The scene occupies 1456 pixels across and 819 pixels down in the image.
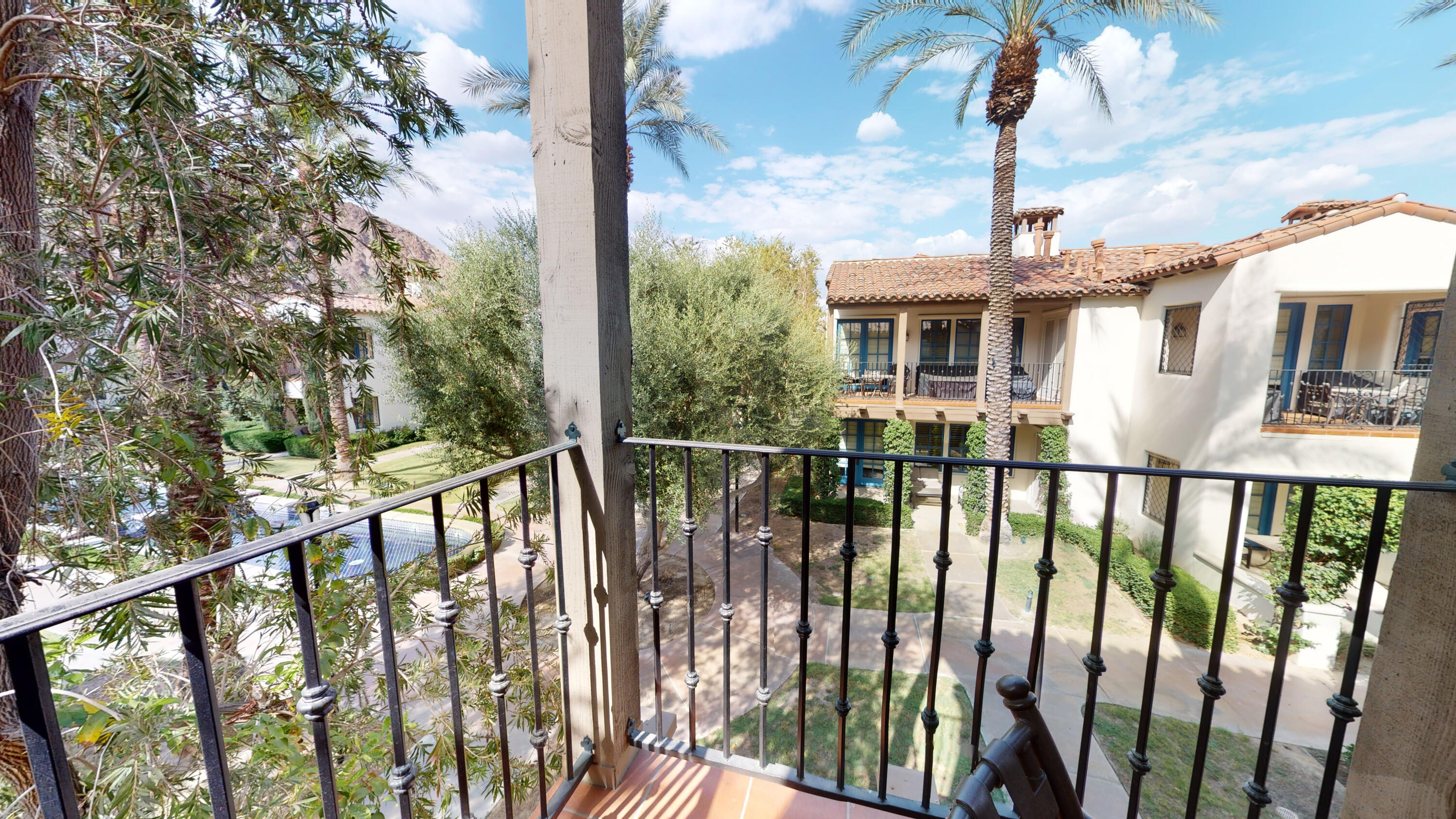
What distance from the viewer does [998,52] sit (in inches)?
289

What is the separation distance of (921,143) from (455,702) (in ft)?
36.4

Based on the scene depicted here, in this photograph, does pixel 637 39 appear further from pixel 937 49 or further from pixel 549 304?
pixel 549 304

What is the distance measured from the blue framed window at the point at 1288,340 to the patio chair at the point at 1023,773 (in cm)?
1041

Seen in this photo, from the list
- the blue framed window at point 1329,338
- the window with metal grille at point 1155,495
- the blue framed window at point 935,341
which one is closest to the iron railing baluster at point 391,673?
the window with metal grille at point 1155,495

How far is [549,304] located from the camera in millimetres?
1384

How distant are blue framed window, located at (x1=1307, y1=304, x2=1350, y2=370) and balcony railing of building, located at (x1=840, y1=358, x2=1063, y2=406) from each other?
339cm

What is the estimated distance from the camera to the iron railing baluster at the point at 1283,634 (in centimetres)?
111

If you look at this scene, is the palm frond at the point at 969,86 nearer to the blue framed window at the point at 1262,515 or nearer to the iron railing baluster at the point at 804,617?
the blue framed window at the point at 1262,515

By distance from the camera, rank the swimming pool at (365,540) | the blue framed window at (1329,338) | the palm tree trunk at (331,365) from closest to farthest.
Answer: the swimming pool at (365,540) < the palm tree trunk at (331,365) < the blue framed window at (1329,338)

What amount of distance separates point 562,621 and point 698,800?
0.71 metres

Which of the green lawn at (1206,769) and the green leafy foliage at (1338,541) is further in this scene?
the green leafy foliage at (1338,541)

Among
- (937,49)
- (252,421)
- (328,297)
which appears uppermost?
(937,49)

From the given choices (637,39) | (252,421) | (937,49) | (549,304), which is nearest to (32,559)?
(252,421)

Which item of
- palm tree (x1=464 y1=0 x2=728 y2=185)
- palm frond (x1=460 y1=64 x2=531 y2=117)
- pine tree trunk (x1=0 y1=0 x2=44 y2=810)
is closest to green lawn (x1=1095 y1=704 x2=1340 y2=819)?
pine tree trunk (x1=0 y1=0 x2=44 y2=810)
